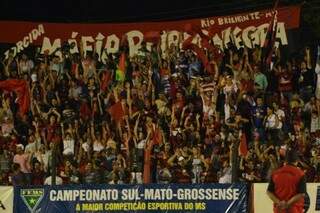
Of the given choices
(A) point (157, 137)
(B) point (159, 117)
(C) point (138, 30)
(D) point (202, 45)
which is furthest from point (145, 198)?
(C) point (138, 30)

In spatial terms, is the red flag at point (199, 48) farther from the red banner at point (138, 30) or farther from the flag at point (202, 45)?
the red banner at point (138, 30)

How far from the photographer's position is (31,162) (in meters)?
19.3

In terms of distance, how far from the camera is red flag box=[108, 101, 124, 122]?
71.3ft

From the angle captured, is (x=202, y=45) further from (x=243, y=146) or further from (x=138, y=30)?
(x=243, y=146)

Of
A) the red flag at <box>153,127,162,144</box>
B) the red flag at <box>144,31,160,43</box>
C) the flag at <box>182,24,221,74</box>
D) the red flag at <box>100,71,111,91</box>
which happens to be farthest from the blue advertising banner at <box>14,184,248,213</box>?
the red flag at <box>144,31,160,43</box>

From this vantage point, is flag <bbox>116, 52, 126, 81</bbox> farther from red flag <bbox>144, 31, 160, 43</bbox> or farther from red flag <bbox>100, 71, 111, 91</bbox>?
red flag <bbox>144, 31, 160, 43</bbox>

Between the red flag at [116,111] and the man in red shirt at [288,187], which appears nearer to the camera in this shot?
the man in red shirt at [288,187]

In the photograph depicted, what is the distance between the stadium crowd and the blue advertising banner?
1790 mm

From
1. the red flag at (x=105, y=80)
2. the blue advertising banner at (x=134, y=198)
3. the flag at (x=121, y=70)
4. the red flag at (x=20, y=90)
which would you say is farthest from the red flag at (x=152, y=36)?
the blue advertising banner at (x=134, y=198)

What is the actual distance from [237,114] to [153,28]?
19.5ft

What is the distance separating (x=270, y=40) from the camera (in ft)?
76.1

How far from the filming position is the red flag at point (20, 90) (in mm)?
22936

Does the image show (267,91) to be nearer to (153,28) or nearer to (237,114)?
(237,114)

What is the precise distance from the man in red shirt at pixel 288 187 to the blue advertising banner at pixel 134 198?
1419mm
